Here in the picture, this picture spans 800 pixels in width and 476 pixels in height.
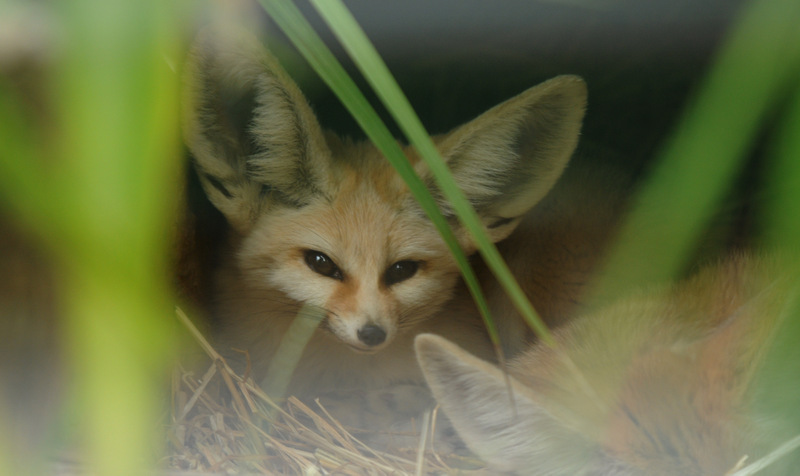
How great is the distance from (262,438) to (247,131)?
2.56ft

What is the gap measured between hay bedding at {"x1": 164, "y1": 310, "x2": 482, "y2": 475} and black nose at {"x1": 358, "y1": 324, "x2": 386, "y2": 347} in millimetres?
229

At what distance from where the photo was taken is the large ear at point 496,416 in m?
1.11

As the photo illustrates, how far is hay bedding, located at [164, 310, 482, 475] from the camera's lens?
1.45 metres

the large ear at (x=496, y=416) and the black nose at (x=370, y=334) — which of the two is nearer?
the large ear at (x=496, y=416)

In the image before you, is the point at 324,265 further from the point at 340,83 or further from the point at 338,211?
the point at 340,83

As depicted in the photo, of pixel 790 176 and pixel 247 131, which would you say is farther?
pixel 247 131

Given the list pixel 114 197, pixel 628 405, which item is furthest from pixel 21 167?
pixel 628 405

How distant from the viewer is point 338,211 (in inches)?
67.6

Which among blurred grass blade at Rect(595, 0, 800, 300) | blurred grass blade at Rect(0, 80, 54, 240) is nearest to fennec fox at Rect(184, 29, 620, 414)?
blurred grass blade at Rect(595, 0, 800, 300)

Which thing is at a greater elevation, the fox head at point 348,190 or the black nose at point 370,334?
the fox head at point 348,190

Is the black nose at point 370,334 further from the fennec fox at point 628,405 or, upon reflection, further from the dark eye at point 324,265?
the fennec fox at point 628,405

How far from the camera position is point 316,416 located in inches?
67.8

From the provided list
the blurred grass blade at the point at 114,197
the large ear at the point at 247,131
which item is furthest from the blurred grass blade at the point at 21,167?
the large ear at the point at 247,131

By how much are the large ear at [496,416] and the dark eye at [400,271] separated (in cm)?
56
